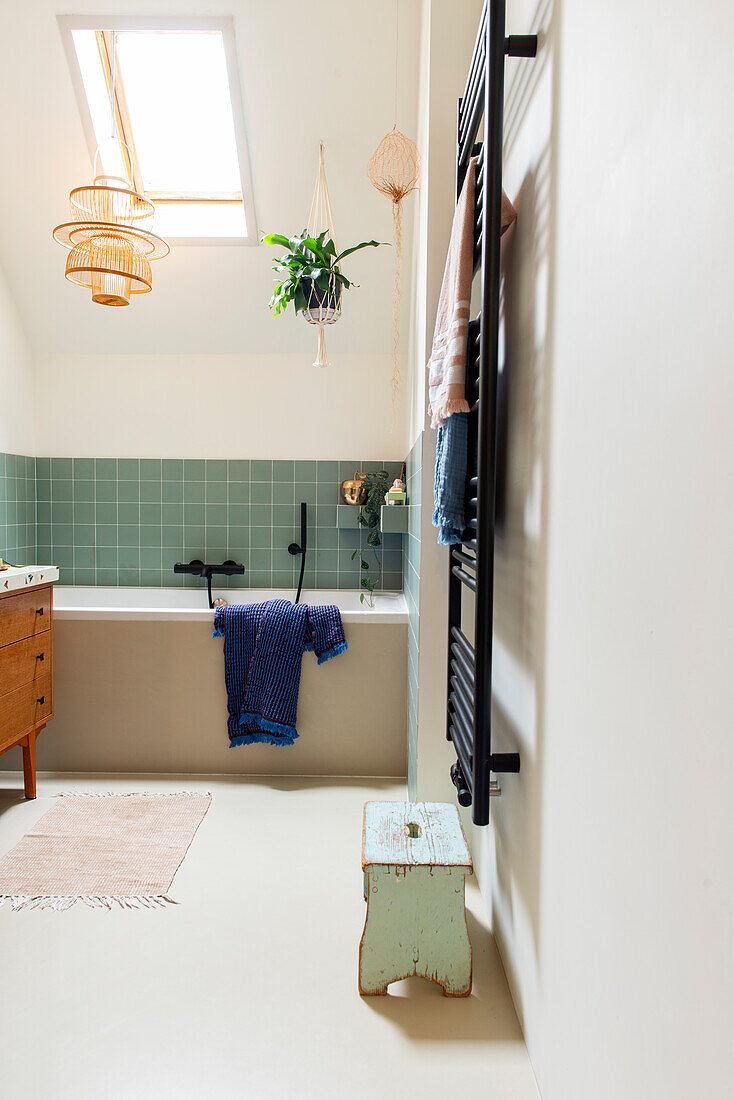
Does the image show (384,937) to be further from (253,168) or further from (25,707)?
(253,168)

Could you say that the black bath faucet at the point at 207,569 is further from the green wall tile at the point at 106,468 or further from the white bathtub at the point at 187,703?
the white bathtub at the point at 187,703

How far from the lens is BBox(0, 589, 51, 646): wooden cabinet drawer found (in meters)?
2.46

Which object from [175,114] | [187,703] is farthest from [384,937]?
[175,114]

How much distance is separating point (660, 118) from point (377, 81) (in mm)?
2637

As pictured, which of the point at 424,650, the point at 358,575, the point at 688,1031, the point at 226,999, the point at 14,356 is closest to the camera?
the point at 688,1031

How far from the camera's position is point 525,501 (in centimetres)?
149

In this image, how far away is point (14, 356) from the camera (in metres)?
3.67

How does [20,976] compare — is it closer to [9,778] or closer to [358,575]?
[9,778]

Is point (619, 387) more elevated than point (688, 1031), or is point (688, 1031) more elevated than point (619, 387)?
point (619, 387)

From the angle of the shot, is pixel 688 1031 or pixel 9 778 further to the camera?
pixel 9 778

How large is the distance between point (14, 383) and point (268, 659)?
201 cm

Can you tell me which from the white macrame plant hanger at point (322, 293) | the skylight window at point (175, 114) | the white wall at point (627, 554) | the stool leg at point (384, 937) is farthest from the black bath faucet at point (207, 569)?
the white wall at point (627, 554)

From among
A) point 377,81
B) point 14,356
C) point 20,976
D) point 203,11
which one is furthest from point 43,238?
point 20,976

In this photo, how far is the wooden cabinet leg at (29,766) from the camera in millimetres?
2674
